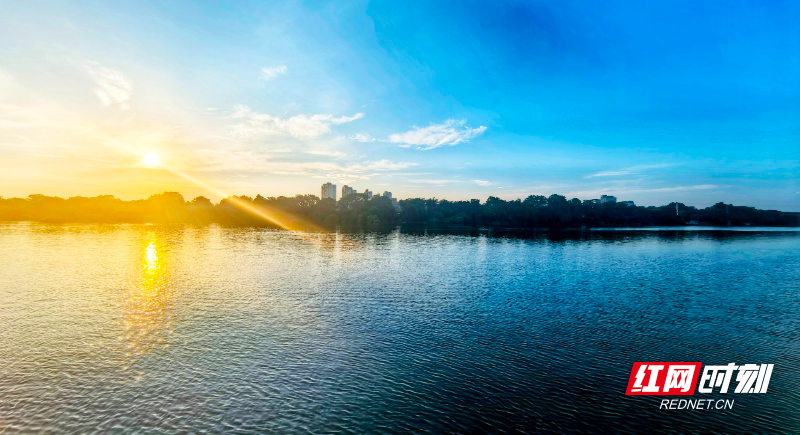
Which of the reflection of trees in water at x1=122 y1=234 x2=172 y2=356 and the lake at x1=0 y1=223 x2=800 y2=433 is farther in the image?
the reflection of trees in water at x1=122 y1=234 x2=172 y2=356

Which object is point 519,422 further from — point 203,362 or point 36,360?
point 36,360

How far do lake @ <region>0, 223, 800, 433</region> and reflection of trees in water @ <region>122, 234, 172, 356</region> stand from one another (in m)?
0.22

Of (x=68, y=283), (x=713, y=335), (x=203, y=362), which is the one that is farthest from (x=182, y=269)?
(x=713, y=335)

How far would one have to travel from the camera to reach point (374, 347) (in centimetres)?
2316

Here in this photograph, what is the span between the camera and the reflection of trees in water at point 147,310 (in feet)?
79.0

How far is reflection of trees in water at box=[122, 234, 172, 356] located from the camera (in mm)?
24094

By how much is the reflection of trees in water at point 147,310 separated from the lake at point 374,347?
0.22m

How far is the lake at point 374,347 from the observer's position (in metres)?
16.0

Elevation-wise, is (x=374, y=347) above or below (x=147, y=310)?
below

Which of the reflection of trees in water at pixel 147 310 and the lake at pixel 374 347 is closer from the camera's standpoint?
the lake at pixel 374 347

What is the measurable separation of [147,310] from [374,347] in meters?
20.0

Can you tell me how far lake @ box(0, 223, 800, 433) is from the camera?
630 inches

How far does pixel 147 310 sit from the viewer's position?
31.1 meters

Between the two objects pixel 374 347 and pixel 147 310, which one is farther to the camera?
pixel 147 310
